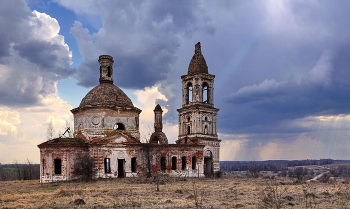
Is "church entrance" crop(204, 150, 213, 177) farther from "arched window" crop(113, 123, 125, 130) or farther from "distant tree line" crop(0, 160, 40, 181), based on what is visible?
"distant tree line" crop(0, 160, 40, 181)

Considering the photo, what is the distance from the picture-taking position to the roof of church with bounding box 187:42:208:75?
114 feet

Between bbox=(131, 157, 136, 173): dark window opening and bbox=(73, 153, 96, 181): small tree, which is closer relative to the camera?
bbox=(73, 153, 96, 181): small tree

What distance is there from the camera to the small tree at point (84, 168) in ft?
86.1

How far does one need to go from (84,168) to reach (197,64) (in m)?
15.7

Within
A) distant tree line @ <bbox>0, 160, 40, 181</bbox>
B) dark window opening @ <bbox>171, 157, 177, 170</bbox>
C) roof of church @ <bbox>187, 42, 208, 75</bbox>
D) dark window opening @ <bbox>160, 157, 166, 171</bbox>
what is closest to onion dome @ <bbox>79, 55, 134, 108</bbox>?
dark window opening @ <bbox>160, 157, 166, 171</bbox>

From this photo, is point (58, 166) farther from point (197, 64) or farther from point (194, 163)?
point (197, 64)

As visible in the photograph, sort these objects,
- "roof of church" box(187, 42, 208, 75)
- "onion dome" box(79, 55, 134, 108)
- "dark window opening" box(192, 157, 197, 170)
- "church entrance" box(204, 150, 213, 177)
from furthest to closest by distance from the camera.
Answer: "roof of church" box(187, 42, 208, 75) < "church entrance" box(204, 150, 213, 177) < "dark window opening" box(192, 157, 197, 170) < "onion dome" box(79, 55, 134, 108)

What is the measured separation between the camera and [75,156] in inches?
1056

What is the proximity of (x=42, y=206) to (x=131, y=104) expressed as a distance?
→ 63.1 ft

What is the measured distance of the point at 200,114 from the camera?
33.4m

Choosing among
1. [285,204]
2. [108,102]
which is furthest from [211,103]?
[285,204]

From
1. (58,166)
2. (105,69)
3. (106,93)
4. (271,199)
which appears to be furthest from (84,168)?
(271,199)

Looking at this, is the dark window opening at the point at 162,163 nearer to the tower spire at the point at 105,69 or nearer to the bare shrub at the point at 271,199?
the tower spire at the point at 105,69

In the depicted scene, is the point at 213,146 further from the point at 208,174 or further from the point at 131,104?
the point at 131,104
